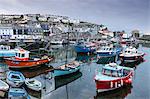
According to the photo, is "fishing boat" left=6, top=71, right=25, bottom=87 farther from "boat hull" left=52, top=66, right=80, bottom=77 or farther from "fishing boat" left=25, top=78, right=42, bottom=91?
"boat hull" left=52, top=66, right=80, bottom=77

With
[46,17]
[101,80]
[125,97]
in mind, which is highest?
[46,17]

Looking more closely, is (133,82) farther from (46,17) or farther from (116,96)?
(46,17)

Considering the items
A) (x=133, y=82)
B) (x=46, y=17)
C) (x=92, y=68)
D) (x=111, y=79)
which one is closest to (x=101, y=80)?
(x=111, y=79)

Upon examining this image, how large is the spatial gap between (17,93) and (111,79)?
1.84 metres

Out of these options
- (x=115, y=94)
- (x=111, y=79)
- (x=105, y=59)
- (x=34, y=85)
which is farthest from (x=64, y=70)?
(x=105, y=59)

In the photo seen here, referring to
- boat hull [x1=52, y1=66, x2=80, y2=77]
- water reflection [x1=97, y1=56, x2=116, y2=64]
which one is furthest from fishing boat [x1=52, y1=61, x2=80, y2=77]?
water reflection [x1=97, y1=56, x2=116, y2=64]

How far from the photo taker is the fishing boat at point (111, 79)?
5219 mm

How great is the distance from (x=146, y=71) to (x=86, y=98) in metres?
3.65

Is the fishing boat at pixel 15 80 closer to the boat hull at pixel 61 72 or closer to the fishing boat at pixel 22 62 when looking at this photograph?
the boat hull at pixel 61 72

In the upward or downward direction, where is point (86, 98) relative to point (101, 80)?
downward

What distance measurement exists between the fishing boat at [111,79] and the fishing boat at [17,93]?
1405 mm

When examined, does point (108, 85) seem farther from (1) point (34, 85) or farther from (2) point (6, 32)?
(2) point (6, 32)

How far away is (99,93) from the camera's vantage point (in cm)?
528

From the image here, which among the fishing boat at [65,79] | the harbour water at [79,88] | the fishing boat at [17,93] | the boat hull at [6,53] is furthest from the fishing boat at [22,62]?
the fishing boat at [17,93]
